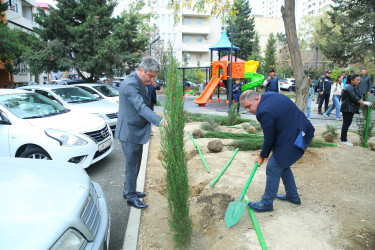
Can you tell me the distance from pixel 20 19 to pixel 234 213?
30775 mm

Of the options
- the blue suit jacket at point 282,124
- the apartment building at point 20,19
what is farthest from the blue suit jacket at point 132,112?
the apartment building at point 20,19

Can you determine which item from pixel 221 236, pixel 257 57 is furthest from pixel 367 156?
pixel 257 57

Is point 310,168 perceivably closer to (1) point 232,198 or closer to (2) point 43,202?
(1) point 232,198

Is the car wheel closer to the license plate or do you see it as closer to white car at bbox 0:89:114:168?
white car at bbox 0:89:114:168

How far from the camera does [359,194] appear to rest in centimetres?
376

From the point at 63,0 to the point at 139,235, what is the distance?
1632cm

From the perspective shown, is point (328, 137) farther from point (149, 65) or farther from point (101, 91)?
point (101, 91)

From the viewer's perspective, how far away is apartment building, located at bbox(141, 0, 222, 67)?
146ft

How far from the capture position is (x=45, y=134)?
443 centimetres

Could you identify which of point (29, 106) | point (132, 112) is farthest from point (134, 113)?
point (29, 106)

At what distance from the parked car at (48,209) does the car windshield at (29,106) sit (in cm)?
247

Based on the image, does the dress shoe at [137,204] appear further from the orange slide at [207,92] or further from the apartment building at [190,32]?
the apartment building at [190,32]

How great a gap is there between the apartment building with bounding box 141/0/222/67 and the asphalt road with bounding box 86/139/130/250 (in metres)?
39.9

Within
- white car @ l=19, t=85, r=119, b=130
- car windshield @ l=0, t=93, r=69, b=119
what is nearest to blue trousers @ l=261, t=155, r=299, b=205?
car windshield @ l=0, t=93, r=69, b=119
